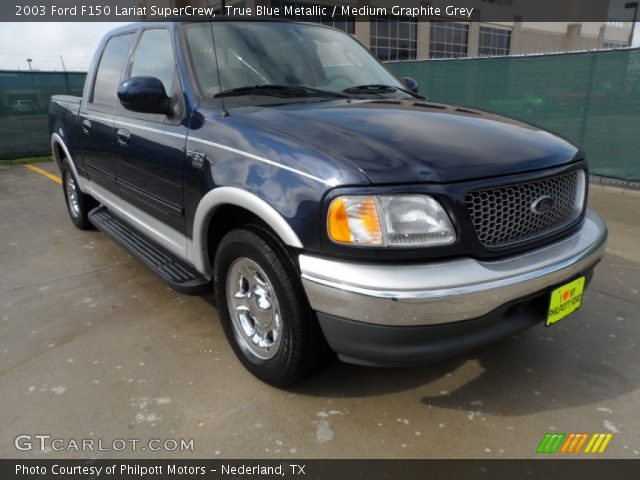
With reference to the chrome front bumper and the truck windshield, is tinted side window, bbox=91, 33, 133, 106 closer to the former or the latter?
the truck windshield

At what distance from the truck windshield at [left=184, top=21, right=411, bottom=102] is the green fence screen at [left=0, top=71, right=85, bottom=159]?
10.1 metres

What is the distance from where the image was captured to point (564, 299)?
2.27 metres

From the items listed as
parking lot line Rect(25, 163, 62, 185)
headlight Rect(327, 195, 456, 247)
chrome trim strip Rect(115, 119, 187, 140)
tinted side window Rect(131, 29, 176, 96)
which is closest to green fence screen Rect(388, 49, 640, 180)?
tinted side window Rect(131, 29, 176, 96)

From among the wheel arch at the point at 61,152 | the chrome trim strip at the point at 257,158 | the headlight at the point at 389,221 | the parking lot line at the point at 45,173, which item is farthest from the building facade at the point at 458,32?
the headlight at the point at 389,221

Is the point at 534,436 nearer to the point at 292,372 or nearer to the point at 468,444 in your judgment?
the point at 468,444

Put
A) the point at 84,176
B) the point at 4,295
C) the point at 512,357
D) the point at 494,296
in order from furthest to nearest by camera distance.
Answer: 1. the point at 84,176
2. the point at 4,295
3. the point at 512,357
4. the point at 494,296

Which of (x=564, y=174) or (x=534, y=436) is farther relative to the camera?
(x=564, y=174)

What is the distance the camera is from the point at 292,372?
7.64ft

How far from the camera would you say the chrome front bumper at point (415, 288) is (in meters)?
1.87

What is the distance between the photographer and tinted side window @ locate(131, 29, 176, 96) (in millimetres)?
3043

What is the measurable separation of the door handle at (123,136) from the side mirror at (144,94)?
1.94 feet

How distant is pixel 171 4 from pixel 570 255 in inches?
1395

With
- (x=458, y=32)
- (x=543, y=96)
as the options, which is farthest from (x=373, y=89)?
(x=458, y=32)

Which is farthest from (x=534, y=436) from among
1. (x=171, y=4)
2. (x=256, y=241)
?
(x=171, y=4)
